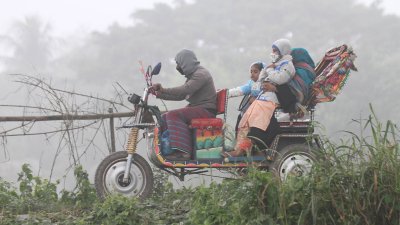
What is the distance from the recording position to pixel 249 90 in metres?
7.31

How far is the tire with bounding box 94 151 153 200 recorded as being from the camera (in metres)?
6.60

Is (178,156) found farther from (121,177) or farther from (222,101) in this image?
(222,101)

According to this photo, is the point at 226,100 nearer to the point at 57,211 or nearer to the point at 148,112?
the point at 148,112

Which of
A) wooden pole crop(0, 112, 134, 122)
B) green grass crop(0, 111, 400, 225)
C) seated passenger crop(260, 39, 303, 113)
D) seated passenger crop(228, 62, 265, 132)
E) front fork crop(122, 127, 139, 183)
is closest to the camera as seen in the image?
green grass crop(0, 111, 400, 225)

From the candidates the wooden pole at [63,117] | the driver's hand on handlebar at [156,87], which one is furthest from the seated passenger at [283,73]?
the wooden pole at [63,117]

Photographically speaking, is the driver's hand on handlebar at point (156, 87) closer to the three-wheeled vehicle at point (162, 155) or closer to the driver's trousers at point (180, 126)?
the three-wheeled vehicle at point (162, 155)

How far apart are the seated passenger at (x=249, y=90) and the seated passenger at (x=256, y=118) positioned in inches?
12.3

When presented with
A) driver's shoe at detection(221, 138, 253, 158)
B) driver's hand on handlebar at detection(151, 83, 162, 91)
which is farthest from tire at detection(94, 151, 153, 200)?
driver's shoe at detection(221, 138, 253, 158)

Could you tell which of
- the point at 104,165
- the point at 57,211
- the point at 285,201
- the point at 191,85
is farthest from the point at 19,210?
the point at 285,201

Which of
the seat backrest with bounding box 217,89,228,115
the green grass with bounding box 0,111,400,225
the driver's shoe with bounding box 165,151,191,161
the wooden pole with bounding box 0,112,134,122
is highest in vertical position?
the wooden pole with bounding box 0,112,134,122

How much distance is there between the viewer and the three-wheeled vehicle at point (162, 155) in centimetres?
661

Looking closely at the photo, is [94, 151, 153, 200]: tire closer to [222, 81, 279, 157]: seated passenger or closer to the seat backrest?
[222, 81, 279, 157]: seated passenger

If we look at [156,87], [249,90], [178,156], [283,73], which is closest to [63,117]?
[156,87]

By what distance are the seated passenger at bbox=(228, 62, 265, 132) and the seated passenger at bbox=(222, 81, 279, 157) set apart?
31 centimetres
